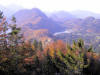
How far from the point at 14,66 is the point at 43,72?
11.9 metres

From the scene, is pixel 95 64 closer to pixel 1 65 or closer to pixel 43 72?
pixel 43 72

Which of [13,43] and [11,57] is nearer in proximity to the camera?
[11,57]

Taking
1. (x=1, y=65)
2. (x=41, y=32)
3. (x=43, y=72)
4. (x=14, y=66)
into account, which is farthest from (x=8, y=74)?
(x=41, y=32)

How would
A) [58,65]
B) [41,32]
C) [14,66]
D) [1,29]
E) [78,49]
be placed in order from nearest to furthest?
[1,29]
[14,66]
[78,49]
[58,65]
[41,32]

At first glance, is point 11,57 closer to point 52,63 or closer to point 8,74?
point 8,74

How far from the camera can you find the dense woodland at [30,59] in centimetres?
1698

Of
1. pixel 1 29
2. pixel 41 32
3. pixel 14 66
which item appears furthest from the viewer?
pixel 41 32

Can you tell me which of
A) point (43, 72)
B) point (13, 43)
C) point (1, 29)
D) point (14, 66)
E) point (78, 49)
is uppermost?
point (1, 29)

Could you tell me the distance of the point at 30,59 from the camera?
21531mm

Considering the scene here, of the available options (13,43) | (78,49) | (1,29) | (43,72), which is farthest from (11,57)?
(43,72)

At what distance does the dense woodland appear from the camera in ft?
55.7

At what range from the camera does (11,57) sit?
1731cm

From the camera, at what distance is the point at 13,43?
19734mm

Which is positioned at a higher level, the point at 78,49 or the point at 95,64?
the point at 78,49
